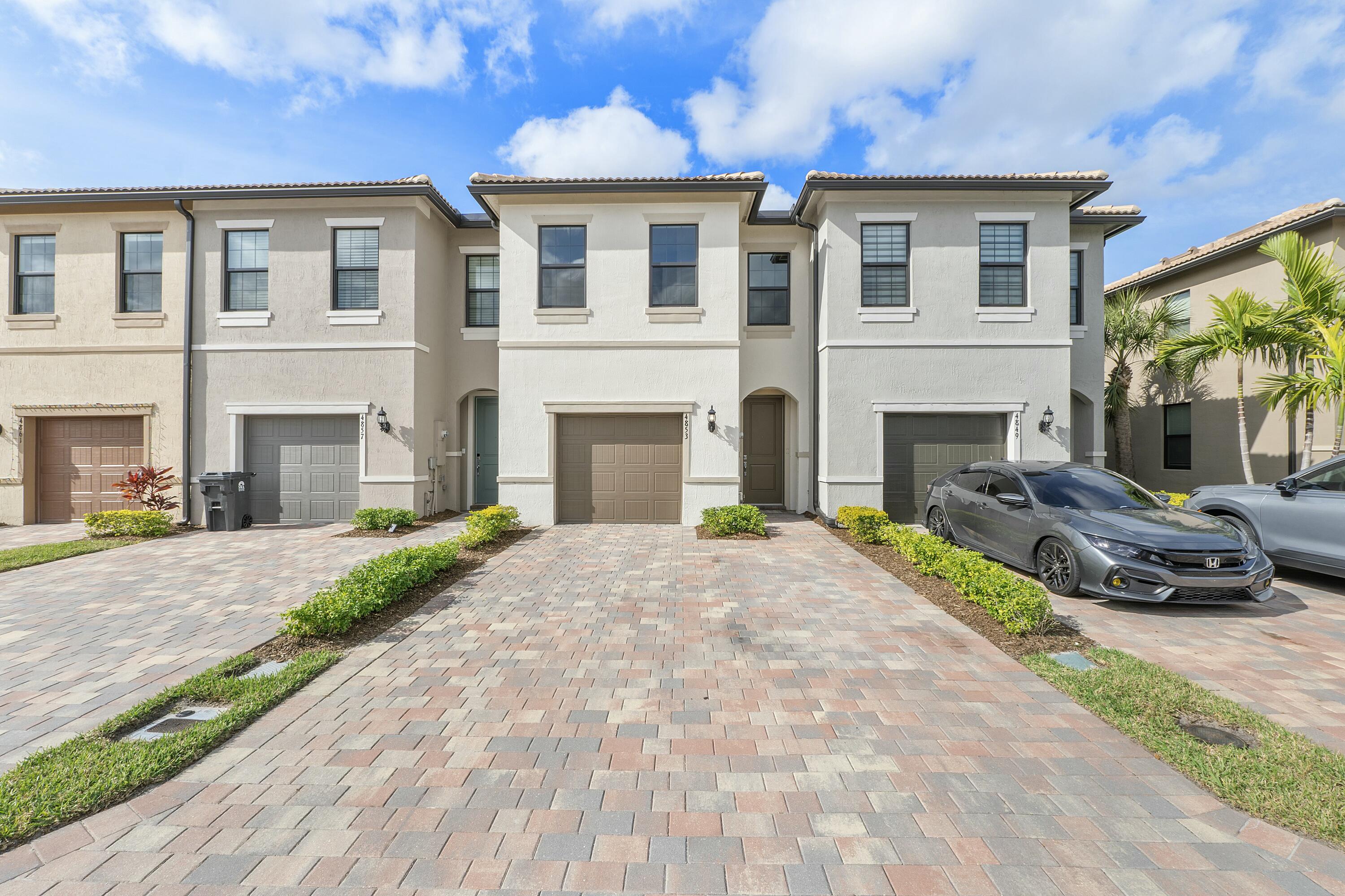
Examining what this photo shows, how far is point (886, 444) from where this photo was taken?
11.3m

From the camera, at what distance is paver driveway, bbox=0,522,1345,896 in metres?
2.42

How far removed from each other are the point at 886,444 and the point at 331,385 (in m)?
11.5

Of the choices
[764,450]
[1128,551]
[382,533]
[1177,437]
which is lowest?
→ [382,533]

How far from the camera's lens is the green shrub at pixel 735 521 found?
9.93m

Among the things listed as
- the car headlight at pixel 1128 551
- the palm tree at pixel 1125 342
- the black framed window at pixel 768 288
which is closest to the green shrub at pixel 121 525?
the black framed window at pixel 768 288

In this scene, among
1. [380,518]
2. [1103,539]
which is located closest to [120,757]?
[380,518]

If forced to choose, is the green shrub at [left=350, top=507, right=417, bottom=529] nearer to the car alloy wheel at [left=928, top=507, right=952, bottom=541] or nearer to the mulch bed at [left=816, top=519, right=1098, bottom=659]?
the mulch bed at [left=816, top=519, right=1098, bottom=659]

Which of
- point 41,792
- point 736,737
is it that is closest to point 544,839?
point 736,737

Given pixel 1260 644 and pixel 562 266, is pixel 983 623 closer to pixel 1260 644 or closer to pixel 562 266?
pixel 1260 644

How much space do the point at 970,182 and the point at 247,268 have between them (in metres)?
14.7

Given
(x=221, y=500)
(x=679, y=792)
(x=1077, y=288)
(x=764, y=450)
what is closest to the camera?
(x=679, y=792)

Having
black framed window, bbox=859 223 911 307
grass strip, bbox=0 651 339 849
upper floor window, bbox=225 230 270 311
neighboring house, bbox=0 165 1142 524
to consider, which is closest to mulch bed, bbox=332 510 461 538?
neighboring house, bbox=0 165 1142 524

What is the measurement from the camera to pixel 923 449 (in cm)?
1131

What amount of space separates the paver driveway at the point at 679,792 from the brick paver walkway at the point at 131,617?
1.33m
